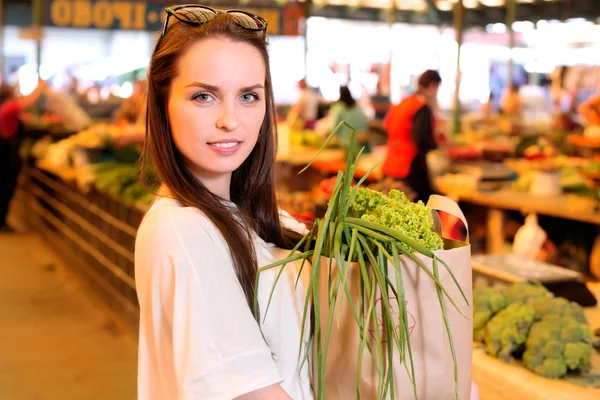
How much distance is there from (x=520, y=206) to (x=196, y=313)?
4.44 metres

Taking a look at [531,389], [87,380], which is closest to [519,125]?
[87,380]

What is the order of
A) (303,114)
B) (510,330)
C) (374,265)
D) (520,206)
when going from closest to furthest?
1. (374,265)
2. (510,330)
3. (520,206)
4. (303,114)

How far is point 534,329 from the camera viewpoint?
77.4 inches

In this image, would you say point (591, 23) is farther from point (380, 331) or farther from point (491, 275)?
point (380, 331)

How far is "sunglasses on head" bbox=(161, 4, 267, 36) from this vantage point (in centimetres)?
138

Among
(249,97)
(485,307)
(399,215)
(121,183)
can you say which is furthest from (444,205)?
(121,183)

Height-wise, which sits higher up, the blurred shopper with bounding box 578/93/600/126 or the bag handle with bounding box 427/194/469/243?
the blurred shopper with bounding box 578/93/600/126

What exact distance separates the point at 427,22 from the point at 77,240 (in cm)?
Answer: 1637

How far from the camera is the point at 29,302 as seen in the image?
627 centimetres

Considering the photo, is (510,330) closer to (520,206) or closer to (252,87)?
(252,87)

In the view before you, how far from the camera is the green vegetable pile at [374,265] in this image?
121cm

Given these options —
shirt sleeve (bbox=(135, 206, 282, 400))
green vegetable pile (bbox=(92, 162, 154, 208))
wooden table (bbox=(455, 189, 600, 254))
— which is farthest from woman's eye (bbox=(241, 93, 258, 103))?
wooden table (bbox=(455, 189, 600, 254))

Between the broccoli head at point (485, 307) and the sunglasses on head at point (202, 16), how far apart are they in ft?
3.43

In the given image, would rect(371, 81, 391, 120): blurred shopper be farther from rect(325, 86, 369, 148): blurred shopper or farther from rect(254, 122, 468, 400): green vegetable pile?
rect(254, 122, 468, 400): green vegetable pile
